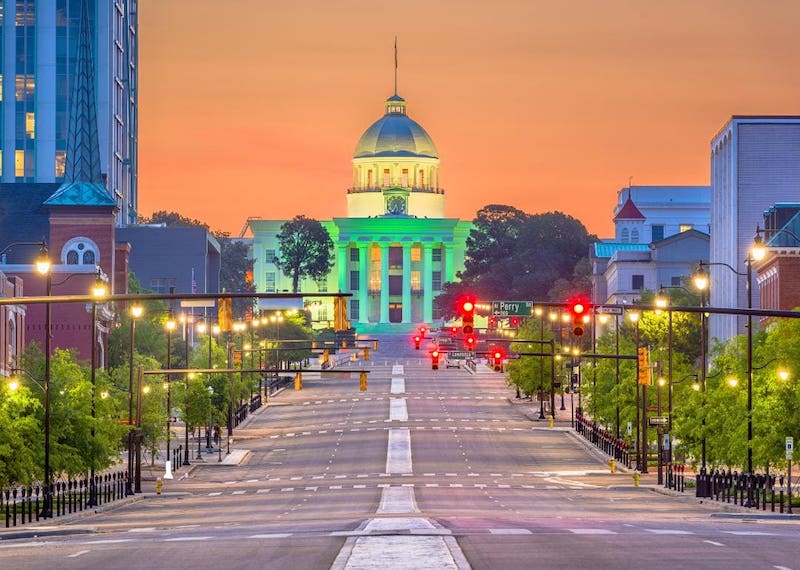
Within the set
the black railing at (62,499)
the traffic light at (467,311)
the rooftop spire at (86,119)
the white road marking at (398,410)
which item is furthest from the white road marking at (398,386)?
the traffic light at (467,311)

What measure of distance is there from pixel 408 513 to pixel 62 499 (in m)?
16.9

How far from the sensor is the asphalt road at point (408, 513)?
41.0m

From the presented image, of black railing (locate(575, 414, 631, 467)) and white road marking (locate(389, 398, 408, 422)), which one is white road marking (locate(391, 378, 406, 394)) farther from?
black railing (locate(575, 414, 631, 467))

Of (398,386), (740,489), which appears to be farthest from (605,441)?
(398,386)

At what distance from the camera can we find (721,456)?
75.2m

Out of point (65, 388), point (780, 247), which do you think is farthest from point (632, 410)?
point (65, 388)

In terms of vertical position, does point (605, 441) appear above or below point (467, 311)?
below

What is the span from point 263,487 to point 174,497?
529cm

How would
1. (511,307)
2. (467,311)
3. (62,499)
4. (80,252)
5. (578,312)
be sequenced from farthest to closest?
(80,252) < (511,307) < (62,499) < (467,311) < (578,312)

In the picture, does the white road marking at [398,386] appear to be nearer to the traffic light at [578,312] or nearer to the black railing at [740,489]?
the black railing at [740,489]

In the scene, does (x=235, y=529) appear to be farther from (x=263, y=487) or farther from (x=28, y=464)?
(x=263, y=487)

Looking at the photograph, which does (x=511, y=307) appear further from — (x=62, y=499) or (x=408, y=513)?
(x=408, y=513)

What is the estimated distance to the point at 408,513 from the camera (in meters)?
58.7

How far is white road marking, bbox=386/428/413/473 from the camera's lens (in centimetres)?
9406
